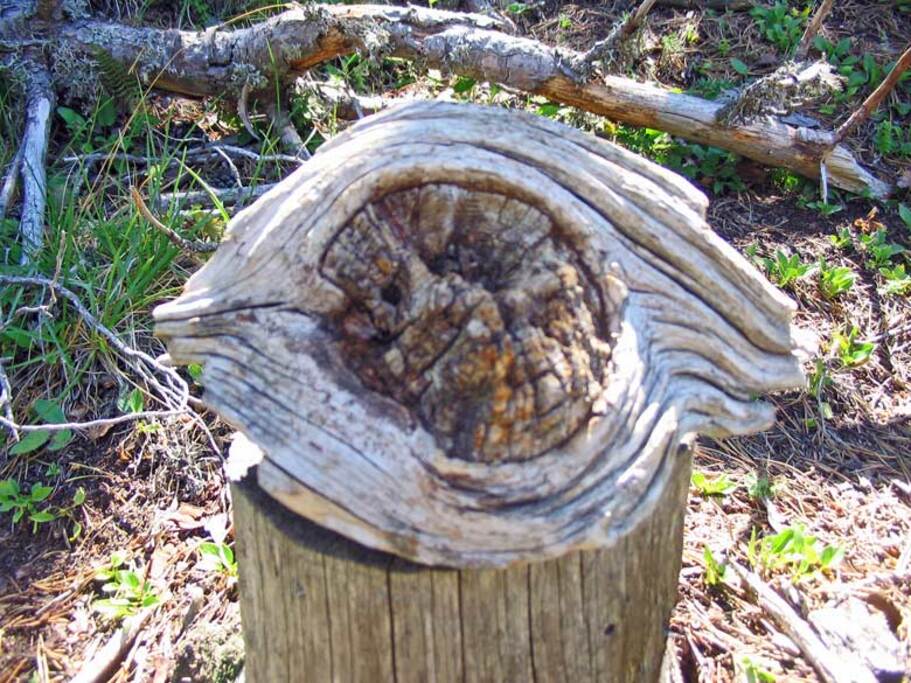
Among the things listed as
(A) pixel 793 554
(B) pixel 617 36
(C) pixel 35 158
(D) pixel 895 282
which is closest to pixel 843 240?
(D) pixel 895 282

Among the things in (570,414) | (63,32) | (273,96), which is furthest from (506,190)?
(63,32)

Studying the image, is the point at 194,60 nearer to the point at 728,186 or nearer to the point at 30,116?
the point at 30,116

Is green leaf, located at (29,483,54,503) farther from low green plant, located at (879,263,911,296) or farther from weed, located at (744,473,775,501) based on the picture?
low green plant, located at (879,263,911,296)

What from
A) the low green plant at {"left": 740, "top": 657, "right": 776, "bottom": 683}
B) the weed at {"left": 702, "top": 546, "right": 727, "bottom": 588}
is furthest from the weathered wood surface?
the weed at {"left": 702, "top": 546, "right": 727, "bottom": 588}

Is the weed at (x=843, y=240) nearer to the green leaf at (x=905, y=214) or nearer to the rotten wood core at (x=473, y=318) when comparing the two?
the green leaf at (x=905, y=214)

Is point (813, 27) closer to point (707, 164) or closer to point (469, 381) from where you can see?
point (707, 164)

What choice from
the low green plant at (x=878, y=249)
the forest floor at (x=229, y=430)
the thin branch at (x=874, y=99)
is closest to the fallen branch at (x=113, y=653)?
the forest floor at (x=229, y=430)
